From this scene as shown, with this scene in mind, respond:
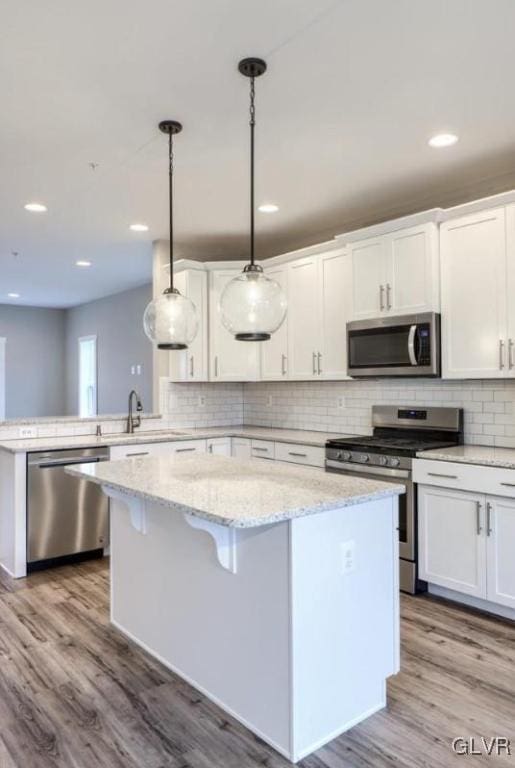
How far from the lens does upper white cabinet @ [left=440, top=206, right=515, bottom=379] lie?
3.19 meters

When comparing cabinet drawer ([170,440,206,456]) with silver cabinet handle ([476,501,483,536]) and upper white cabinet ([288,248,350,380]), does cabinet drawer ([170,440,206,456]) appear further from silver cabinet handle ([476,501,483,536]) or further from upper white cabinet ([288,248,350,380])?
A: silver cabinet handle ([476,501,483,536])

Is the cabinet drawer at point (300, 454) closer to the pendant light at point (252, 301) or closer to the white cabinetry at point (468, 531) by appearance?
the white cabinetry at point (468, 531)

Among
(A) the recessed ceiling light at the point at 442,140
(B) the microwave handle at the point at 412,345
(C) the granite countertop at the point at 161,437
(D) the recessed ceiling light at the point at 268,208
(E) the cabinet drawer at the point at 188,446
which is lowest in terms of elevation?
(E) the cabinet drawer at the point at 188,446

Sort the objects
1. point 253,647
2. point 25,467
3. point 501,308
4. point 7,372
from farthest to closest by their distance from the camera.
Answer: point 7,372, point 25,467, point 501,308, point 253,647

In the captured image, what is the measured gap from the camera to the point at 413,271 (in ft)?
11.9

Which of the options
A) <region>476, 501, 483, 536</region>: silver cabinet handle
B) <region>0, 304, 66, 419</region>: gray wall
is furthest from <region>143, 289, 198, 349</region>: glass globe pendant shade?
<region>0, 304, 66, 419</region>: gray wall

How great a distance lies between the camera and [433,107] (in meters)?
2.64

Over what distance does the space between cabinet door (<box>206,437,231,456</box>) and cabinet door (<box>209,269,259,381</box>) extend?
0.59 meters

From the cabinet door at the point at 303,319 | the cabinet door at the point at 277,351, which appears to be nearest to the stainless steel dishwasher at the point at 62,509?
the cabinet door at the point at 277,351

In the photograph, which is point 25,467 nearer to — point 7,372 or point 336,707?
point 336,707

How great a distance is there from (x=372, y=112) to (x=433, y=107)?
0.29 metres

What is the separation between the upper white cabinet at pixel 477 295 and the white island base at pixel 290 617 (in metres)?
1.50

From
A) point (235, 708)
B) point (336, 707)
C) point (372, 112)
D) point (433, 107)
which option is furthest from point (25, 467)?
point (433, 107)

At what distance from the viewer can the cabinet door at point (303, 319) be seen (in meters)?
4.45
